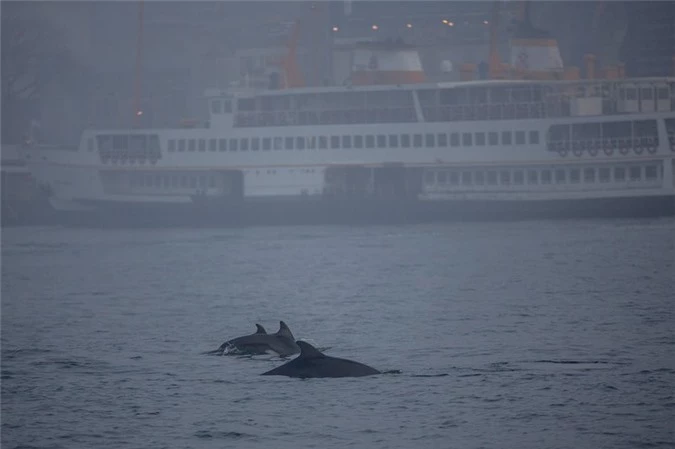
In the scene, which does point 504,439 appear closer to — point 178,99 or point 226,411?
point 226,411

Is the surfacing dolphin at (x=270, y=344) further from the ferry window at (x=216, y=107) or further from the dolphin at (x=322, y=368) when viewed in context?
the ferry window at (x=216, y=107)

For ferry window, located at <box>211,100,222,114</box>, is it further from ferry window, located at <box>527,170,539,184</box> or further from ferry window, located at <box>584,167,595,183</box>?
ferry window, located at <box>584,167,595,183</box>

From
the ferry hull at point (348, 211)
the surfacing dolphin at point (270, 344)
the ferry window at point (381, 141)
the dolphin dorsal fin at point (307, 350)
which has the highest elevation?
the ferry window at point (381, 141)

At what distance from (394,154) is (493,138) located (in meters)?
5.56

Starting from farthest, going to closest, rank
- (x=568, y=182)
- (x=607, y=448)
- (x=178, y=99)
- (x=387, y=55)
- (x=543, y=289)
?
(x=178, y=99) < (x=387, y=55) < (x=568, y=182) < (x=543, y=289) < (x=607, y=448)

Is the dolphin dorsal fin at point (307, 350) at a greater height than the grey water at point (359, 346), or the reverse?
the dolphin dorsal fin at point (307, 350)

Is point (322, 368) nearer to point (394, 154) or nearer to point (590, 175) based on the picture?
point (590, 175)

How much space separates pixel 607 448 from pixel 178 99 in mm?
82427

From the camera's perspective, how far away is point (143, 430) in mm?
19688

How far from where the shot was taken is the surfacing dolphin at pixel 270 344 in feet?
83.3

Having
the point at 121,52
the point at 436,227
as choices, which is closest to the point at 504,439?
the point at 436,227

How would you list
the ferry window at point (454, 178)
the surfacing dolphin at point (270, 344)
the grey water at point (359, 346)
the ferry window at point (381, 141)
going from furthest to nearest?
the ferry window at point (381, 141)
the ferry window at point (454, 178)
the surfacing dolphin at point (270, 344)
the grey water at point (359, 346)

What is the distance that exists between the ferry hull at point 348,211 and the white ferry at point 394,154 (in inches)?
3.2

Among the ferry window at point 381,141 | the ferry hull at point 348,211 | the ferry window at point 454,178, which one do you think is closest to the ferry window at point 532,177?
the ferry hull at point 348,211
